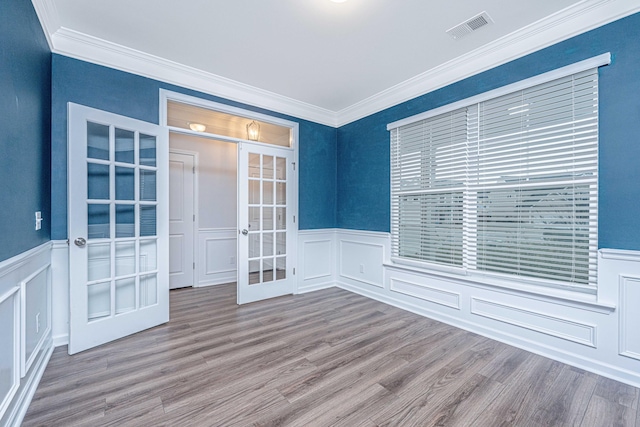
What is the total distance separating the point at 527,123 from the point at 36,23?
155 inches

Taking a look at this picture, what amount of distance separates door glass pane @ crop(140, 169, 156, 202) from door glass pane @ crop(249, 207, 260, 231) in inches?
44.8

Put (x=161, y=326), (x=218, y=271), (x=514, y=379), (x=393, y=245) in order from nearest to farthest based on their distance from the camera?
(x=514, y=379) < (x=161, y=326) < (x=393, y=245) < (x=218, y=271)

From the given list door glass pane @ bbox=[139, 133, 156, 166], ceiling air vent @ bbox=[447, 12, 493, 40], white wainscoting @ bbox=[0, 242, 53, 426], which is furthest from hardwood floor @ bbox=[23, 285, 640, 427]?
ceiling air vent @ bbox=[447, 12, 493, 40]

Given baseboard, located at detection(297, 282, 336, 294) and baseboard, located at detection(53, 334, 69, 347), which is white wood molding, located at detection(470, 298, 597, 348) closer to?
baseboard, located at detection(297, 282, 336, 294)

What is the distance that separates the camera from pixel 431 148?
3.18 metres

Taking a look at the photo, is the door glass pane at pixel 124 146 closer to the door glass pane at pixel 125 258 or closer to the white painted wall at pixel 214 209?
the door glass pane at pixel 125 258

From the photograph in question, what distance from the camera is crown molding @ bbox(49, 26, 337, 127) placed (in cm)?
249

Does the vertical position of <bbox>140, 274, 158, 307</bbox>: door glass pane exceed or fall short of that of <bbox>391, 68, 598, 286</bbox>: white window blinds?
it falls short

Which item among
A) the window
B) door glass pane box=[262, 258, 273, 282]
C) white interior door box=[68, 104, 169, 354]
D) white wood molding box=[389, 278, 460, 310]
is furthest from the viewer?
door glass pane box=[262, 258, 273, 282]

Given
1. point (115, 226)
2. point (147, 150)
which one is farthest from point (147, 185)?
point (115, 226)

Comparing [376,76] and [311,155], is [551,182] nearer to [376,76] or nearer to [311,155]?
[376,76]

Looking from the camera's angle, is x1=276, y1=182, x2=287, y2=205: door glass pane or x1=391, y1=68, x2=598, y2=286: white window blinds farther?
x1=276, y1=182, x2=287, y2=205: door glass pane

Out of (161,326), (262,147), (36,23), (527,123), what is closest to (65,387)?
(161,326)

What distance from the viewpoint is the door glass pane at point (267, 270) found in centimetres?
376
